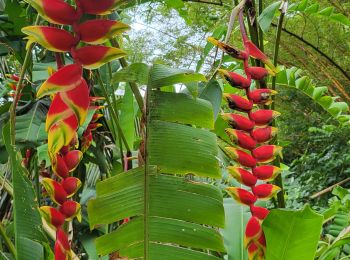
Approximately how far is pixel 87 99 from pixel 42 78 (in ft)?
1.74

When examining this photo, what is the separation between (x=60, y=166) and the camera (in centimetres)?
42

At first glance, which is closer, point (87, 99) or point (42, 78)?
point (87, 99)

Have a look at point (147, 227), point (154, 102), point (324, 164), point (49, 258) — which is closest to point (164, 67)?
point (154, 102)

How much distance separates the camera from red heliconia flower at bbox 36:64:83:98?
0.29m

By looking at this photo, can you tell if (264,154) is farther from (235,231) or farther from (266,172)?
(235,231)

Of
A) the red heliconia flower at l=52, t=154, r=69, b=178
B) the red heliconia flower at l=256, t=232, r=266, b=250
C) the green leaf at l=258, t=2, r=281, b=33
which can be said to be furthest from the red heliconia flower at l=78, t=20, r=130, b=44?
the green leaf at l=258, t=2, r=281, b=33

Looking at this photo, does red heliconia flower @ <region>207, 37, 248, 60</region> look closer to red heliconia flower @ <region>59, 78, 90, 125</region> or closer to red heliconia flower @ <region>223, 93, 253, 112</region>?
red heliconia flower @ <region>223, 93, 253, 112</region>

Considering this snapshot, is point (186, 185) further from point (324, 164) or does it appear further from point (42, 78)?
point (324, 164)

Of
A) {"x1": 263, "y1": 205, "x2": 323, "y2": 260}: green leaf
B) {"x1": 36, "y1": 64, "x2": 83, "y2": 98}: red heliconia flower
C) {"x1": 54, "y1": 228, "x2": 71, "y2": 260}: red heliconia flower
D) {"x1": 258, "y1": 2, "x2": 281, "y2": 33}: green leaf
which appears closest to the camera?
{"x1": 36, "y1": 64, "x2": 83, "y2": 98}: red heliconia flower

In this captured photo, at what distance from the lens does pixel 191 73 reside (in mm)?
469

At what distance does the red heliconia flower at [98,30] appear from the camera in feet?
0.98

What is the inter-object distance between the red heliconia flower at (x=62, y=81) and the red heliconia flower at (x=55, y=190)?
14 cm

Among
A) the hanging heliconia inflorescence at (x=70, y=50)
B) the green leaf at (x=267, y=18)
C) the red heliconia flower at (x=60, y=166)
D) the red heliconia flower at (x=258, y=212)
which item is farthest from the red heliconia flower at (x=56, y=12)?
the green leaf at (x=267, y=18)

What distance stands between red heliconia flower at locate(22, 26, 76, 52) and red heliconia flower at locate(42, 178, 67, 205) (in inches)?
6.1
